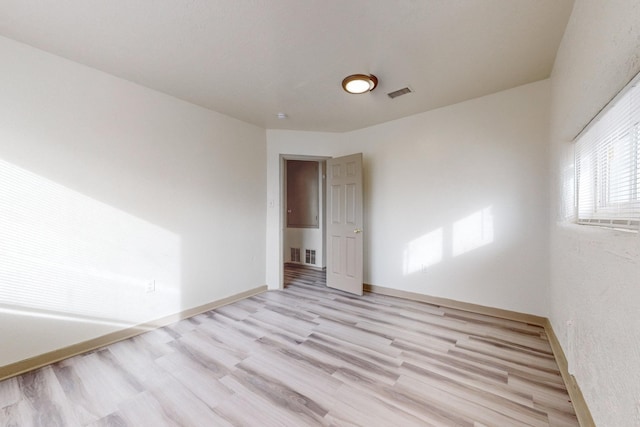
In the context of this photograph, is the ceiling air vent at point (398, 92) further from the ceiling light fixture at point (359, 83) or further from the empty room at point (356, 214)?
the ceiling light fixture at point (359, 83)

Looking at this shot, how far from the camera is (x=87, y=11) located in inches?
63.6

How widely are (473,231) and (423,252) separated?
0.64 meters

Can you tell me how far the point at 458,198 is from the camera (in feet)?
9.91

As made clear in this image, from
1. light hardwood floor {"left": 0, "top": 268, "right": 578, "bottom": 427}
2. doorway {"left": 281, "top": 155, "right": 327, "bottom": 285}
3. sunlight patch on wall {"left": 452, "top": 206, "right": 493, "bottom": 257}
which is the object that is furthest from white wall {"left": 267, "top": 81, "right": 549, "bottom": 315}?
doorway {"left": 281, "top": 155, "right": 327, "bottom": 285}

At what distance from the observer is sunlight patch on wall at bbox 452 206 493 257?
282cm

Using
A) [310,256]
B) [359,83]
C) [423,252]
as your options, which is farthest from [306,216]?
[359,83]

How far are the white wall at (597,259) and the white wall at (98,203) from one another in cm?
331

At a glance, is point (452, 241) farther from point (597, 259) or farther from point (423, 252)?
point (597, 259)

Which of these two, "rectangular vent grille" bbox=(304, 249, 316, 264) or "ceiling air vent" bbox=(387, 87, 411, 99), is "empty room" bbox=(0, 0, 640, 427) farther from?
"rectangular vent grille" bbox=(304, 249, 316, 264)

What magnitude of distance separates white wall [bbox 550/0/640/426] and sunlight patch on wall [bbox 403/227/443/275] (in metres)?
1.20

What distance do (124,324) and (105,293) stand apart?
359mm

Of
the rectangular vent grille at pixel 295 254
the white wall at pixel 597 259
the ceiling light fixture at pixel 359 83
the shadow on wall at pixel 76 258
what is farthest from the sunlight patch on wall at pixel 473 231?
the rectangular vent grille at pixel 295 254

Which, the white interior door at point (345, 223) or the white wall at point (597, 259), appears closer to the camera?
the white wall at point (597, 259)

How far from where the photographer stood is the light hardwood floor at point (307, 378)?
147 centimetres
